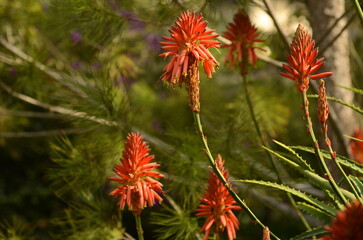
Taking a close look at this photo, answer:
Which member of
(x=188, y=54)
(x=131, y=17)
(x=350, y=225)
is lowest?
(x=350, y=225)

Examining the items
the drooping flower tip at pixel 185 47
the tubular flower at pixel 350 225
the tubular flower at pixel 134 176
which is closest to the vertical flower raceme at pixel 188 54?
the drooping flower tip at pixel 185 47

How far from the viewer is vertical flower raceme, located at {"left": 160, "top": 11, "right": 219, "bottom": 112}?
74 centimetres

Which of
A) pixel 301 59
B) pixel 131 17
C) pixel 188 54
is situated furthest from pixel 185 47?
pixel 131 17

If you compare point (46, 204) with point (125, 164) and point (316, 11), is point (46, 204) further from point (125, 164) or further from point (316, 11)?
point (125, 164)

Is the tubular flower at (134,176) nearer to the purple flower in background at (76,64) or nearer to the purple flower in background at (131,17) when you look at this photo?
the purple flower in background at (131,17)

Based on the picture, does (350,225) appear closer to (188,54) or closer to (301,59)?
(301,59)

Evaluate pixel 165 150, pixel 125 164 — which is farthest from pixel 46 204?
pixel 125 164

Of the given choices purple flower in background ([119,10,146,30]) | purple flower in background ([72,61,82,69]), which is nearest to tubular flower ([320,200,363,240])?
purple flower in background ([119,10,146,30])

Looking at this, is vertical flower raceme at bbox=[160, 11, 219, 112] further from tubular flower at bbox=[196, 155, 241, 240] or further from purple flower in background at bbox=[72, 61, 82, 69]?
purple flower in background at bbox=[72, 61, 82, 69]

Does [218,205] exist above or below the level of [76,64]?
below

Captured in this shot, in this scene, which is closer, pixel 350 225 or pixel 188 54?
pixel 350 225

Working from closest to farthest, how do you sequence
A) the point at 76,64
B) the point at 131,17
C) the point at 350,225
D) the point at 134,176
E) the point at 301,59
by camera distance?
the point at 350,225, the point at 301,59, the point at 134,176, the point at 131,17, the point at 76,64

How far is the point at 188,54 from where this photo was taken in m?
0.76

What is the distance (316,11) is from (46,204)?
2.09m
